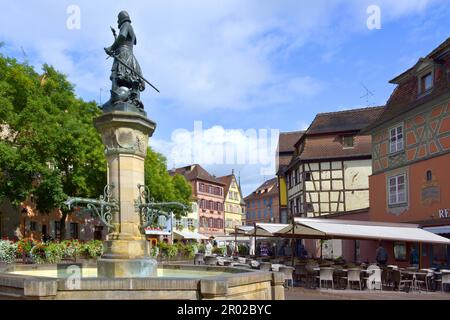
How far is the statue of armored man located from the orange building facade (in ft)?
52.2

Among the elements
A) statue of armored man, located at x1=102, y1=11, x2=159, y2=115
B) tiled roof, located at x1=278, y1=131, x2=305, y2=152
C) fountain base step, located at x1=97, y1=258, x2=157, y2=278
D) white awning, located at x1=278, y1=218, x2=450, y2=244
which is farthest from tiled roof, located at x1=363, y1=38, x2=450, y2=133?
tiled roof, located at x1=278, y1=131, x2=305, y2=152

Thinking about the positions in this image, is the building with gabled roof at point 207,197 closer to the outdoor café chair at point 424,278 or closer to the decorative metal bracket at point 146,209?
the outdoor café chair at point 424,278

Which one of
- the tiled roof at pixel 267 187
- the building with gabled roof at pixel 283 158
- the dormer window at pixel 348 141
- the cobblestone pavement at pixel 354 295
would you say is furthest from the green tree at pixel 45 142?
the tiled roof at pixel 267 187

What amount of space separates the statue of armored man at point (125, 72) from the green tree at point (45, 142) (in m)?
18.8

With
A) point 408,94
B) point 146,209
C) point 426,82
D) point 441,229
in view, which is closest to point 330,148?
point 408,94

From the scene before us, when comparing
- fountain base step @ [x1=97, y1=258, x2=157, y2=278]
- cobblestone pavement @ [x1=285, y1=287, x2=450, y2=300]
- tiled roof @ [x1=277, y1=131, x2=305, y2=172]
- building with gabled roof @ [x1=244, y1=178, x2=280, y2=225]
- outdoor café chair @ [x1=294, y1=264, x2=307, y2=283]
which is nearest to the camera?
fountain base step @ [x1=97, y1=258, x2=157, y2=278]

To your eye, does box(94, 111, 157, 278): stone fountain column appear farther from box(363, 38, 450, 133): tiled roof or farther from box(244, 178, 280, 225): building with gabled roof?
box(244, 178, 280, 225): building with gabled roof

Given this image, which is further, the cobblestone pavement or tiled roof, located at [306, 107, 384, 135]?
tiled roof, located at [306, 107, 384, 135]

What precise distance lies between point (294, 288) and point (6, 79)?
20218mm

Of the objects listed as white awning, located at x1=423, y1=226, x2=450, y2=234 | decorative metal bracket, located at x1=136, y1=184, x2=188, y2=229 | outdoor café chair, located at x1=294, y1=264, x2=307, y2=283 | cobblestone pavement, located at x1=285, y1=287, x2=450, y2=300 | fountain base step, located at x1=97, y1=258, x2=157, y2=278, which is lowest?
cobblestone pavement, located at x1=285, y1=287, x2=450, y2=300

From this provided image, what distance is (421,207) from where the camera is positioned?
79.8 feet

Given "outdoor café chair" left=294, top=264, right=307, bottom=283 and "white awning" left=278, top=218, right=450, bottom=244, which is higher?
"white awning" left=278, top=218, right=450, bottom=244

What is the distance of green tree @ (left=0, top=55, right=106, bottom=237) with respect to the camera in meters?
28.0
